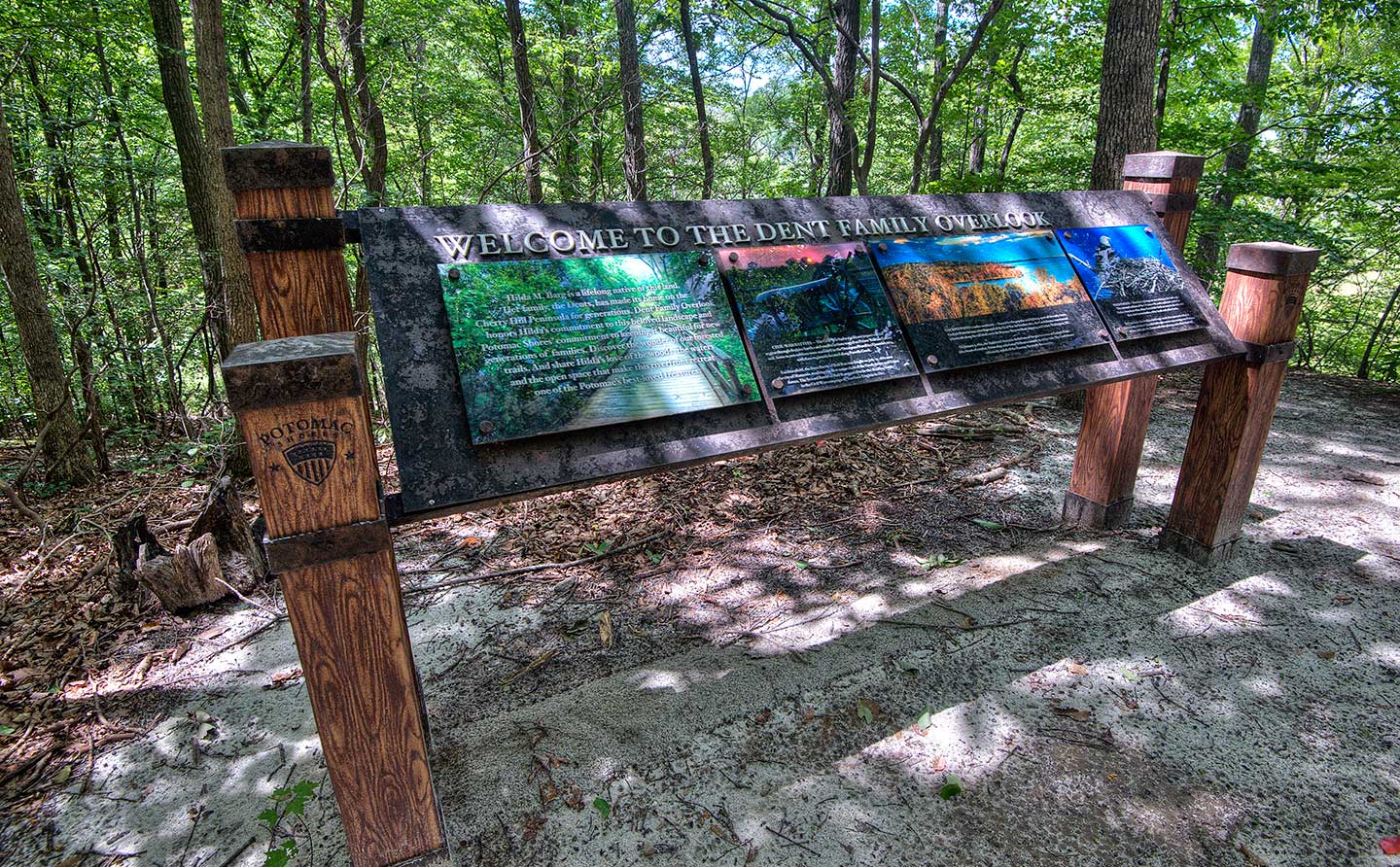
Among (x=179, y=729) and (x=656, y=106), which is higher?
(x=656, y=106)

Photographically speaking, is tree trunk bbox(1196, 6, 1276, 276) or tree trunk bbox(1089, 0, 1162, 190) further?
tree trunk bbox(1196, 6, 1276, 276)

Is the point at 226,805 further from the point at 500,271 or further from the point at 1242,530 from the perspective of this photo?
the point at 1242,530

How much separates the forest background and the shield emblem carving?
301cm

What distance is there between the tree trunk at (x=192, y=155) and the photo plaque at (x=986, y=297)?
220 inches

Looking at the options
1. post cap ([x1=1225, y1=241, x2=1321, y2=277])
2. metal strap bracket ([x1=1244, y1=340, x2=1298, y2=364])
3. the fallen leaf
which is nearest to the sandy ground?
the fallen leaf

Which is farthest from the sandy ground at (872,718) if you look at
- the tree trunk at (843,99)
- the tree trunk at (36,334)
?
the tree trunk at (843,99)

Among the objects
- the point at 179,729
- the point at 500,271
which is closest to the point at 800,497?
the point at 500,271

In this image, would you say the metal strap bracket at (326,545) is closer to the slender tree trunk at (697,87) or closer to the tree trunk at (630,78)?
the tree trunk at (630,78)

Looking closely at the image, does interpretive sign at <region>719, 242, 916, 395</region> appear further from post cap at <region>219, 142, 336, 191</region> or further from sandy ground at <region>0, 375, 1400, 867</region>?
sandy ground at <region>0, 375, 1400, 867</region>

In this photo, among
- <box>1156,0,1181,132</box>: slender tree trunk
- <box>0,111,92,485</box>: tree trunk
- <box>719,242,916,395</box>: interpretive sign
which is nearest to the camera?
<box>719,242,916,395</box>: interpretive sign

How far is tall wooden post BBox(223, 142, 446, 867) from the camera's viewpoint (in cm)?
142

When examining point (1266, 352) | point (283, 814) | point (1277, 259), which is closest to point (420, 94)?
point (283, 814)

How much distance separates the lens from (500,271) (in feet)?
6.24

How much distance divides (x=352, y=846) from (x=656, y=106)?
12.2 metres
